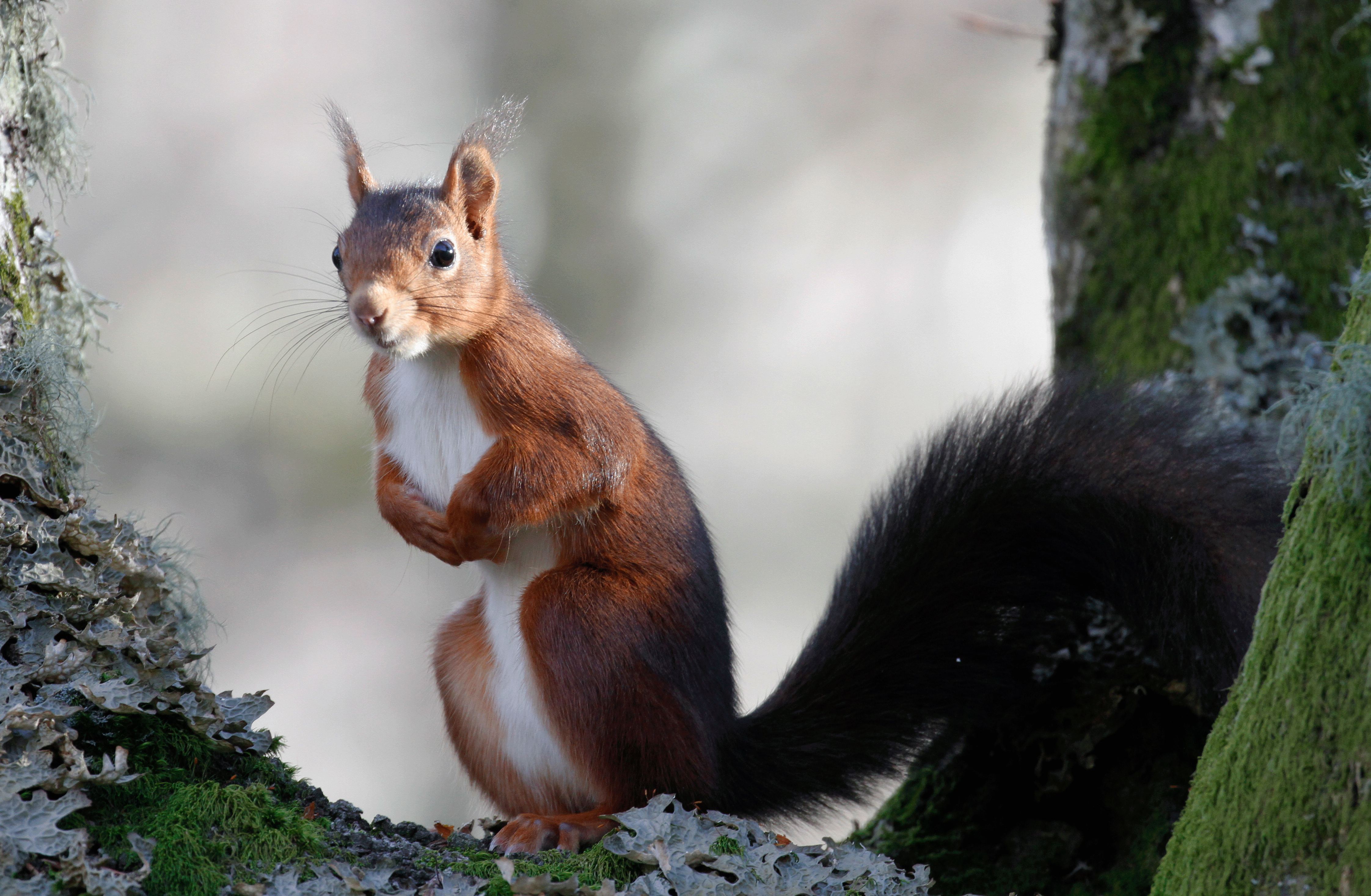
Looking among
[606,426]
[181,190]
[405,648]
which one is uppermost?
[181,190]

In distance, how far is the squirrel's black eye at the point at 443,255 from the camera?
4.90ft

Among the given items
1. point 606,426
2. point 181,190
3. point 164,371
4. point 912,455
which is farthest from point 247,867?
point 181,190

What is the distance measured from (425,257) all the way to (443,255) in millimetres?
27

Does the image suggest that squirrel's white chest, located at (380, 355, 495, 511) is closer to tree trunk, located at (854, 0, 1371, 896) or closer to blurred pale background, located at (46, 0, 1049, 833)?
tree trunk, located at (854, 0, 1371, 896)

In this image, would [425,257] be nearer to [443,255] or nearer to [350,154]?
[443,255]

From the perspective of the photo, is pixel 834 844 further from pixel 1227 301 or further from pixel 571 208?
pixel 571 208

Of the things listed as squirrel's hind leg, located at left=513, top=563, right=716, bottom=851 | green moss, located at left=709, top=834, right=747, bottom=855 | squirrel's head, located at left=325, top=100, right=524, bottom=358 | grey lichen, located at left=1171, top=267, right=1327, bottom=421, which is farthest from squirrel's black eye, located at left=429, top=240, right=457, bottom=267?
grey lichen, located at left=1171, top=267, right=1327, bottom=421

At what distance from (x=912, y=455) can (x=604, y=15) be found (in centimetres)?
422

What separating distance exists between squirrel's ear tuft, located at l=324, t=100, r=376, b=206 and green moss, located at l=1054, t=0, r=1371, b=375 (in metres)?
1.08

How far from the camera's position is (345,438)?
4398 mm

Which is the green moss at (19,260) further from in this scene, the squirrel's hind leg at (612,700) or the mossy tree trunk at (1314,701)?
the mossy tree trunk at (1314,701)

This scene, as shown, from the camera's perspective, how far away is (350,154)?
5.49ft

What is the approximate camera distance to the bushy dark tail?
4.83 feet

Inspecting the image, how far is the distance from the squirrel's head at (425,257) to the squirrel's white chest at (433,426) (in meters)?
0.08
